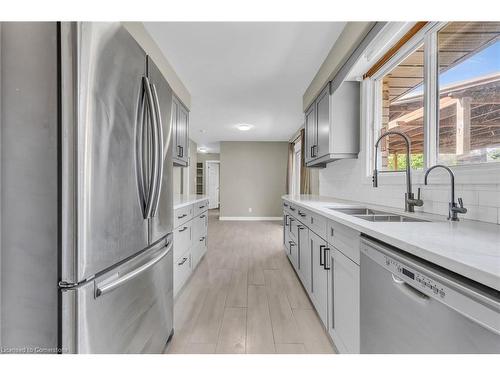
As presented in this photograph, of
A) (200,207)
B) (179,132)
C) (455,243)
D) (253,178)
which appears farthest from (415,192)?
(253,178)

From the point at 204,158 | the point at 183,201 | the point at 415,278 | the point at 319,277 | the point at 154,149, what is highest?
the point at 204,158

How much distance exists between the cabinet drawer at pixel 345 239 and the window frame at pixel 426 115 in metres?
0.68

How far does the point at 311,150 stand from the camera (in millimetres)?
3262

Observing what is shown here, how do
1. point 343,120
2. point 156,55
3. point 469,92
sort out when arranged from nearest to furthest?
point 469,92
point 156,55
point 343,120

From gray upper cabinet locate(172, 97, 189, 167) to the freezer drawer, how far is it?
1.74 meters

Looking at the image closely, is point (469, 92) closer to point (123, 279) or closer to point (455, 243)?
point (455, 243)

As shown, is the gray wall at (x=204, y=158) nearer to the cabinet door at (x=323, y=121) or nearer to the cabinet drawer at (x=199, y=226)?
the cabinet drawer at (x=199, y=226)

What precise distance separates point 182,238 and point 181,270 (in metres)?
0.32

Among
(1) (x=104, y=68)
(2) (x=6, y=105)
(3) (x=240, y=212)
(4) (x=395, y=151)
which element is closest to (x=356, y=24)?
(4) (x=395, y=151)

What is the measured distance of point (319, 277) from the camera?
1.81 m

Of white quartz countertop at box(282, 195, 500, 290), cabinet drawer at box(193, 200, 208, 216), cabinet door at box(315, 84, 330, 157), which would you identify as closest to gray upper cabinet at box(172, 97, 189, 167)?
cabinet drawer at box(193, 200, 208, 216)

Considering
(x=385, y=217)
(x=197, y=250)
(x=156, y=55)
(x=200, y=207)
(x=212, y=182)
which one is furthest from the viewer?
(x=212, y=182)

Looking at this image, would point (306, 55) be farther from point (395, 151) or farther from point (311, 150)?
point (395, 151)
